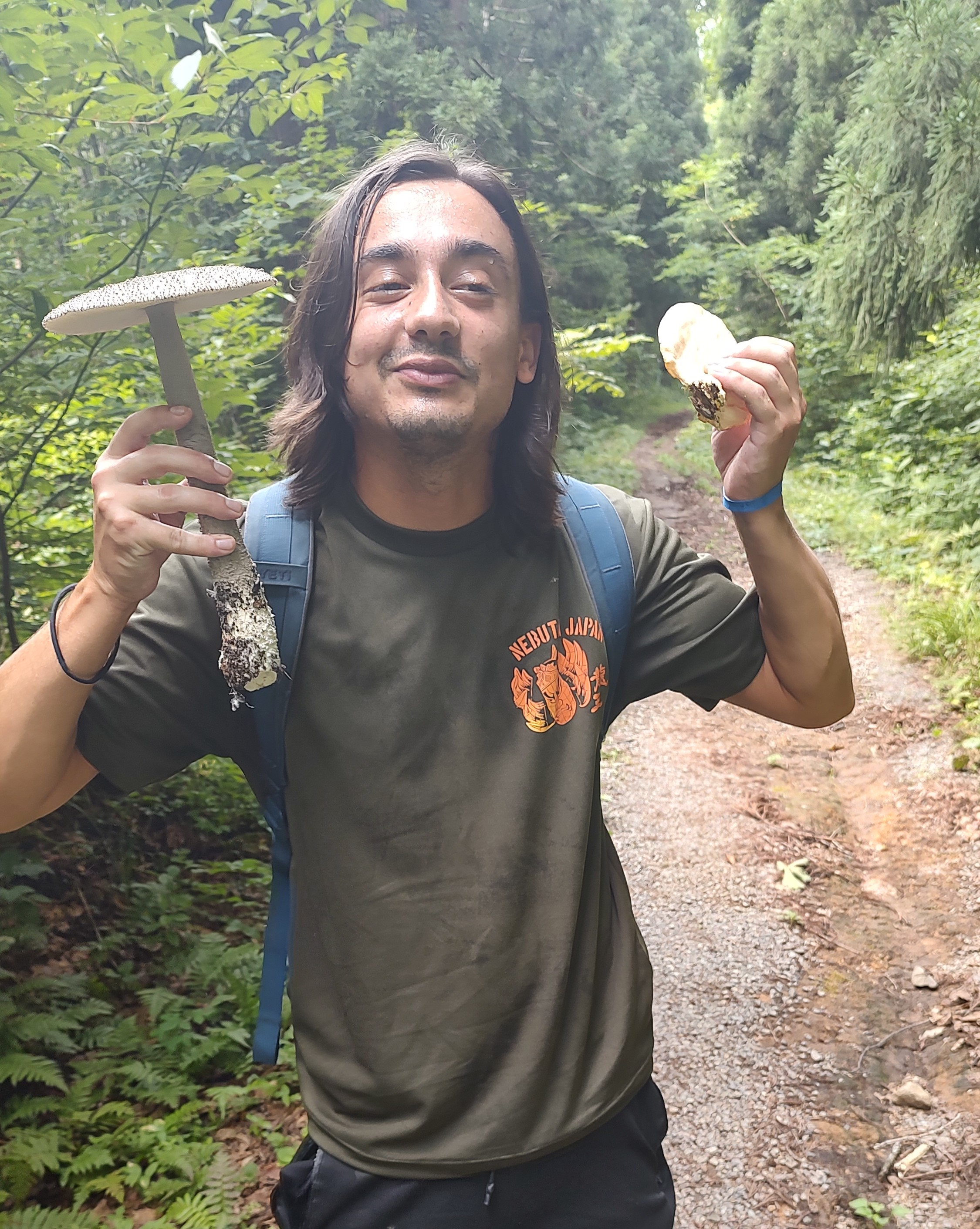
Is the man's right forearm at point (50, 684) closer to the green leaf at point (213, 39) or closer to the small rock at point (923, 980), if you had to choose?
the green leaf at point (213, 39)

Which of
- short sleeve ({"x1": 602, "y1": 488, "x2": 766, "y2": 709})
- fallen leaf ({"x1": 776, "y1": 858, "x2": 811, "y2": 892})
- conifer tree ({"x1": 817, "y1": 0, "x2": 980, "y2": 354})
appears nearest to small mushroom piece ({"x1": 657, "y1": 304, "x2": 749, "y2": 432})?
short sleeve ({"x1": 602, "y1": 488, "x2": 766, "y2": 709})

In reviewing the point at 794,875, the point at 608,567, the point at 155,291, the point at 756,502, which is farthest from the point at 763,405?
the point at 794,875

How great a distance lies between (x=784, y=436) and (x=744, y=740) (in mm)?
5397

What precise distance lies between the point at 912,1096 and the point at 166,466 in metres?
3.50

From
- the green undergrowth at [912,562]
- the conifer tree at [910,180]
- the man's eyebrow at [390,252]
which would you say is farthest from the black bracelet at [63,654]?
the conifer tree at [910,180]

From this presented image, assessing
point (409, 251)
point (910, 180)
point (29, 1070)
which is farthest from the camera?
point (910, 180)

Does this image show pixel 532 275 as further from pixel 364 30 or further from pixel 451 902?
pixel 364 30

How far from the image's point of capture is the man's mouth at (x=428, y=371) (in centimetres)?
147

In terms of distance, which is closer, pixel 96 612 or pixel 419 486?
pixel 96 612

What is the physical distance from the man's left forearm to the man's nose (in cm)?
61

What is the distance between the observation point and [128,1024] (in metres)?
3.29

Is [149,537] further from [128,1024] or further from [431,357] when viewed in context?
[128,1024]

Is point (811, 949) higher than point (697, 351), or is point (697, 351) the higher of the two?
point (697, 351)

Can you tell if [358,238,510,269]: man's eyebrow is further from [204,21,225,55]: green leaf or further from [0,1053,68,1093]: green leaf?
[0,1053,68,1093]: green leaf
